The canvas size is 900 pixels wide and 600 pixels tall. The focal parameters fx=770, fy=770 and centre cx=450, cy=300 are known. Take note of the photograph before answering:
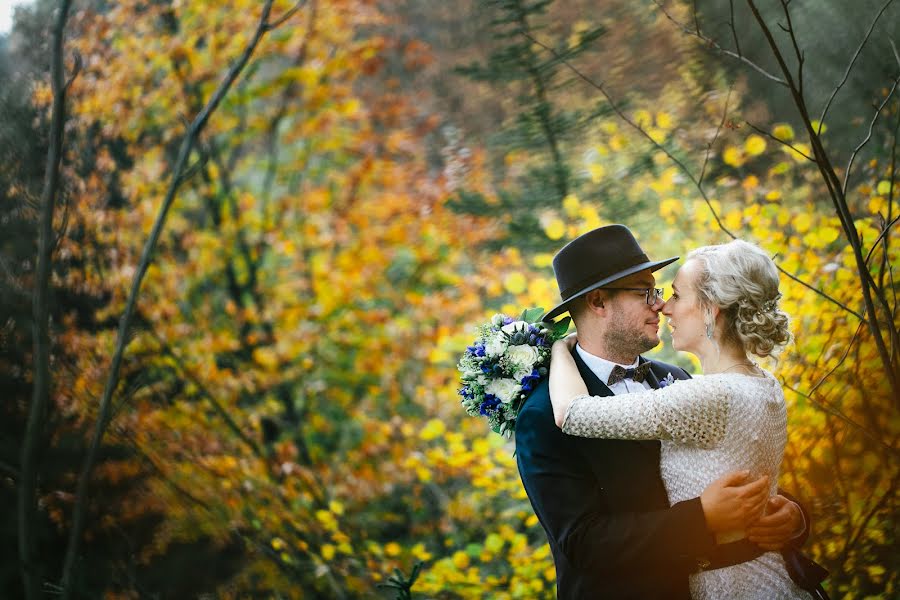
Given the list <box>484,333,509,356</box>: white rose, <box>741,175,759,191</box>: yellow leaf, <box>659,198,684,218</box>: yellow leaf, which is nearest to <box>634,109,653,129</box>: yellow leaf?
<box>659,198,684,218</box>: yellow leaf

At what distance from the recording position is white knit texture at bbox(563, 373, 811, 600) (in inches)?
63.7

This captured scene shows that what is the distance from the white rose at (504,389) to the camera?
1.89m

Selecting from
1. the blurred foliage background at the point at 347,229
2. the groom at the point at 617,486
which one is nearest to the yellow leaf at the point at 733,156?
the blurred foliage background at the point at 347,229

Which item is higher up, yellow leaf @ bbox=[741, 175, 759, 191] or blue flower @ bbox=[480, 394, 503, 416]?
yellow leaf @ bbox=[741, 175, 759, 191]

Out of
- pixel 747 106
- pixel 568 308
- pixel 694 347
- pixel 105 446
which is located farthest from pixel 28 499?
pixel 747 106

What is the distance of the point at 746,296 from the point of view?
171 cm

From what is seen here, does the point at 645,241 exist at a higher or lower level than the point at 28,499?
higher

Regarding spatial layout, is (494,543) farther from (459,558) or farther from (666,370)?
(666,370)

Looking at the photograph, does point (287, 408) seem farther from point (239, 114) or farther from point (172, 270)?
point (239, 114)

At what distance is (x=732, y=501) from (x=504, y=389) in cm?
58

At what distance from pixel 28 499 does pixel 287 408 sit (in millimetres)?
2220

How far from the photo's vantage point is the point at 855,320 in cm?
343

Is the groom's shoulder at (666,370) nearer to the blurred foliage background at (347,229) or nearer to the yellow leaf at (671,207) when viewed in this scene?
the blurred foliage background at (347,229)

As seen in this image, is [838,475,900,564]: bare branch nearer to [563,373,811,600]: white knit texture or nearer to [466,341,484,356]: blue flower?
[563,373,811,600]: white knit texture
